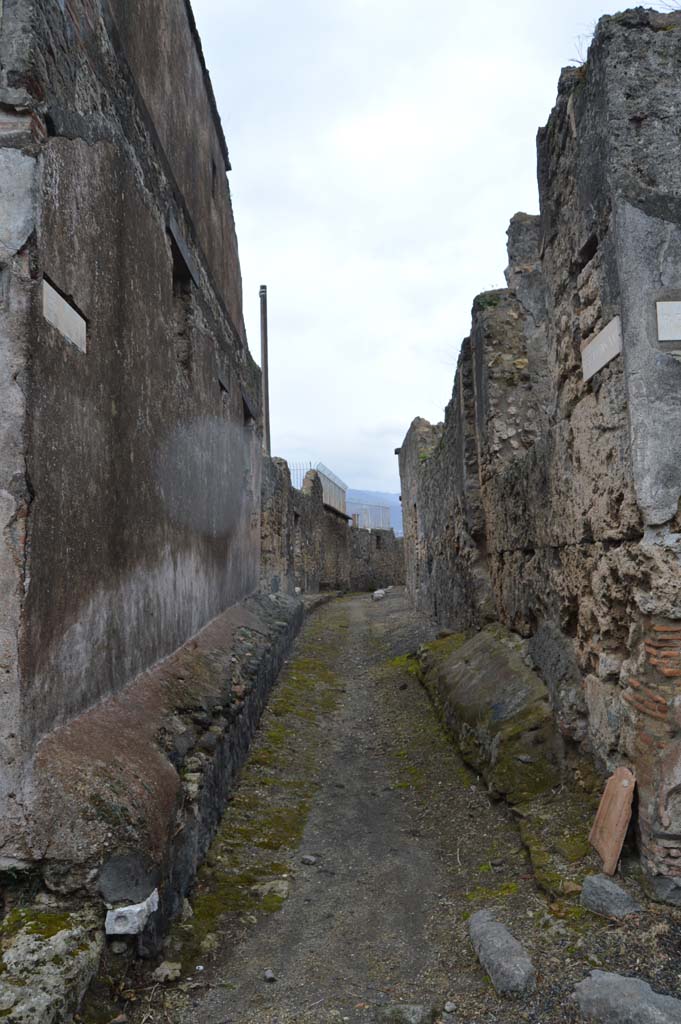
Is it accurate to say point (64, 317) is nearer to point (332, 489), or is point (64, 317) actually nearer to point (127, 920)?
point (127, 920)

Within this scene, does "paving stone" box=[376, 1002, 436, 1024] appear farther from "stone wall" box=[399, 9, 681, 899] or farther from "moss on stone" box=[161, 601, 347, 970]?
"stone wall" box=[399, 9, 681, 899]

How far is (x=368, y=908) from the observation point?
3.21 metres

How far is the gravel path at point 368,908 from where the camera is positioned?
8.11 ft

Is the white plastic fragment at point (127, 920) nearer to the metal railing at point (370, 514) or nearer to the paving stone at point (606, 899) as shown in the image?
the paving stone at point (606, 899)

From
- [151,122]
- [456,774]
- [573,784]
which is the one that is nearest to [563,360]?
[573,784]

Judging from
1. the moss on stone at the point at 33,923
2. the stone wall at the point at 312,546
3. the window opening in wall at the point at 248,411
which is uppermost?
the window opening in wall at the point at 248,411

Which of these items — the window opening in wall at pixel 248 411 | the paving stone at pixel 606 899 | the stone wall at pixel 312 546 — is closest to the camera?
the paving stone at pixel 606 899

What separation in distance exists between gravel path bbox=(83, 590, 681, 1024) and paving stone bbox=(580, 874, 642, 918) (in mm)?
43

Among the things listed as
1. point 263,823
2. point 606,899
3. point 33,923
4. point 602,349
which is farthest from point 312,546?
point 33,923

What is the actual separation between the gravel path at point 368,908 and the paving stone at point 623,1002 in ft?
0.21

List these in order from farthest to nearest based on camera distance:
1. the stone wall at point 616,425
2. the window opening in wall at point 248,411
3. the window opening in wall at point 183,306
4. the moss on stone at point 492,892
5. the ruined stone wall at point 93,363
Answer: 1. the window opening in wall at point 248,411
2. the window opening in wall at point 183,306
3. the moss on stone at point 492,892
4. the stone wall at point 616,425
5. the ruined stone wall at point 93,363

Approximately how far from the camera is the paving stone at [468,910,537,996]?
2.44 metres

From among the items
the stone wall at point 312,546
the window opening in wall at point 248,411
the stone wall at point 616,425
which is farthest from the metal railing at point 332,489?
the stone wall at point 616,425

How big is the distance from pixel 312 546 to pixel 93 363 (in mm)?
17316
